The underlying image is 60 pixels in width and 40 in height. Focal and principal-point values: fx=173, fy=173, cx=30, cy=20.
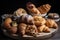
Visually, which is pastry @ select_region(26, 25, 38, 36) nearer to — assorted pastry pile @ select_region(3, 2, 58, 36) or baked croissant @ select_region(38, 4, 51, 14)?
assorted pastry pile @ select_region(3, 2, 58, 36)

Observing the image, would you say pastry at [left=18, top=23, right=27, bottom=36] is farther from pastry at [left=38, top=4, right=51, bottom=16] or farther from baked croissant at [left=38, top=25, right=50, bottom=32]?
pastry at [left=38, top=4, right=51, bottom=16]

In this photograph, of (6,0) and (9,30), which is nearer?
(9,30)

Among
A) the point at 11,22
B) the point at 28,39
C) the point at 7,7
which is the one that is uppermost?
the point at 7,7

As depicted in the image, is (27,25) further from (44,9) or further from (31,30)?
(44,9)

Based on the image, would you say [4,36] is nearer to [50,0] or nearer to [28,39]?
[28,39]

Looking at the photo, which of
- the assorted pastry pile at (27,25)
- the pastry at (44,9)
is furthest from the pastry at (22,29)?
the pastry at (44,9)

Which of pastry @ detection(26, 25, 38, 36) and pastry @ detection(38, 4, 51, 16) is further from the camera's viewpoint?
pastry @ detection(38, 4, 51, 16)

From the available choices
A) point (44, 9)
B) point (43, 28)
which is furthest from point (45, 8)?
point (43, 28)

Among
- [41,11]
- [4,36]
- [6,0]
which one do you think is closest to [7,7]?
[6,0]

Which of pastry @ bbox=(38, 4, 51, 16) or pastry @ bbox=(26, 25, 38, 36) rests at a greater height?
pastry @ bbox=(38, 4, 51, 16)

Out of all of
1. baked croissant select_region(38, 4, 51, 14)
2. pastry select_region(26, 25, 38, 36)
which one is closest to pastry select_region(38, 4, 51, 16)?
baked croissant select_region(38, 4, 51, 14)

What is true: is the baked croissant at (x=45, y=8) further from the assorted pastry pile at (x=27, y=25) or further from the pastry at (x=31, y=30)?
the pastry at (x=31, y=30)
